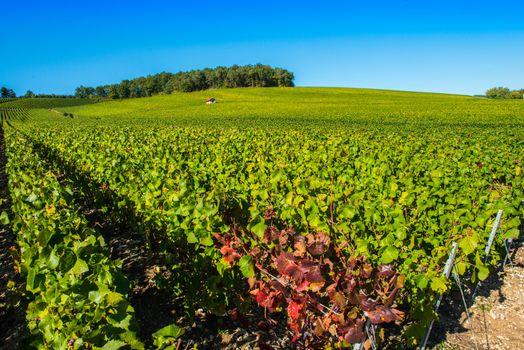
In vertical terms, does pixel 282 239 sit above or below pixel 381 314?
above

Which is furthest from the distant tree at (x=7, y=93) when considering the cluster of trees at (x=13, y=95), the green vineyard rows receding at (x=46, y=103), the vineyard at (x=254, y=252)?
the vineyard at (x=254, y=252)

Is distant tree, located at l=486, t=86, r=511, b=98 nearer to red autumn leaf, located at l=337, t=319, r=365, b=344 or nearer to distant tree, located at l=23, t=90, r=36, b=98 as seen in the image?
red autumn leaf, located at l=337, t=319, r=365, b=344

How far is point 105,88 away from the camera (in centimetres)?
16825

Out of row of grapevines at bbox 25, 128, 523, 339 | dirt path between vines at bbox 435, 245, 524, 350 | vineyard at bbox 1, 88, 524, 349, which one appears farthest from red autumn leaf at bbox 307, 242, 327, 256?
dirt path between vines at bbox 435, 245, 524, 350

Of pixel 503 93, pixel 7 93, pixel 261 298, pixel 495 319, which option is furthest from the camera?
pixel 7 93

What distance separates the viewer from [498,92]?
106375mm

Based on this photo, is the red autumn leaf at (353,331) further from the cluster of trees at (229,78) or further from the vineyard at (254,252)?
the cluster of trees at (229,78)

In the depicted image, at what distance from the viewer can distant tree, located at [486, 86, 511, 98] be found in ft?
341

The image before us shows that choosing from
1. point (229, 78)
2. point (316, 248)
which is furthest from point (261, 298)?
point (229, 78)

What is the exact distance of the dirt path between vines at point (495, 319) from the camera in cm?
435

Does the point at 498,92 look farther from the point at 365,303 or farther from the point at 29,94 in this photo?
the point at 29,94

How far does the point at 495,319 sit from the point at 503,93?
410 feet

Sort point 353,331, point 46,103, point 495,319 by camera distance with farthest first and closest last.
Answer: point 46,103, point 495,319, point 353,331

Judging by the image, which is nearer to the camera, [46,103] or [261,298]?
[261,298]
